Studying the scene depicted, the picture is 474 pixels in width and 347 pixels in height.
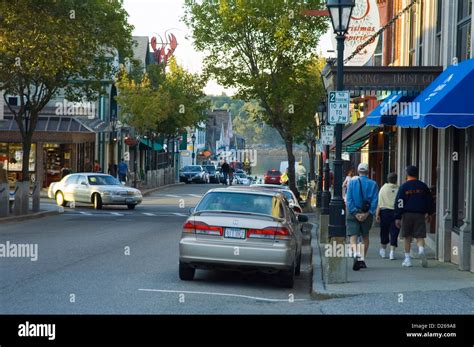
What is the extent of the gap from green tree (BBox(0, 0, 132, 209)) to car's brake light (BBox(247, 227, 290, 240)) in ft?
49.9

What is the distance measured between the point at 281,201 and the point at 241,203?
76 cm

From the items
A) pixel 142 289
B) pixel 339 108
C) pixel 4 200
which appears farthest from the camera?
pixel 4 200

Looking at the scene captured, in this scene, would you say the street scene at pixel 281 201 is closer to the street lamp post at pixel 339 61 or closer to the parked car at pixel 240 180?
the street lamp post at pixel 339 61

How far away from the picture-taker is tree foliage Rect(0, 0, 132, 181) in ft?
88.7

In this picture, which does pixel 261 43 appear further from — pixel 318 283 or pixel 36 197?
pixel 318 283

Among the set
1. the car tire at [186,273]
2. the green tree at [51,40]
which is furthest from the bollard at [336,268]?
the green tree at [51,40]

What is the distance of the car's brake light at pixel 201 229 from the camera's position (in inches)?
543

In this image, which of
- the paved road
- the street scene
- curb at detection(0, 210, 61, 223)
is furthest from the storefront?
the paved road

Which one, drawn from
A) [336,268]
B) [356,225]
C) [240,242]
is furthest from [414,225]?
[240,242]

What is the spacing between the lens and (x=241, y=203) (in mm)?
14391
